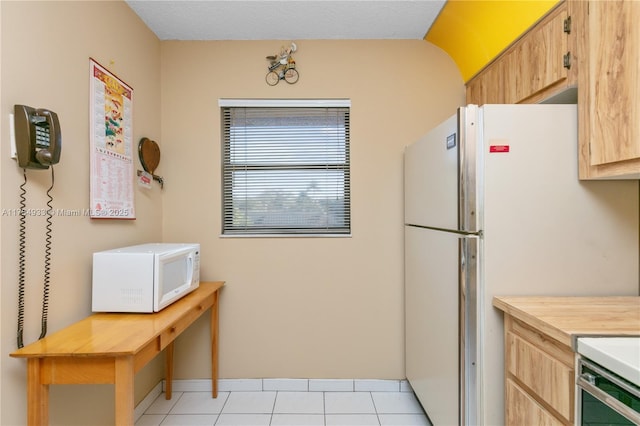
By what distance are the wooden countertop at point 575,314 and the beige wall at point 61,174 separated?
1.96m

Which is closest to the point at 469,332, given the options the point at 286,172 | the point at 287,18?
the point at 286,172

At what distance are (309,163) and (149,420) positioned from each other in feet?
6.74

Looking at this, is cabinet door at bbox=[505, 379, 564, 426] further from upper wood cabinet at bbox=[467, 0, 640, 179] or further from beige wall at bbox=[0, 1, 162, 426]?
Answer: beige wall at bbox=[0, 1, 162, 426]

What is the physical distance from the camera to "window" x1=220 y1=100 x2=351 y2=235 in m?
2.58

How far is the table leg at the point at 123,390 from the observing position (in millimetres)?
→ 1227

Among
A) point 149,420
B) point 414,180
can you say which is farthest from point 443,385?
point 149,420

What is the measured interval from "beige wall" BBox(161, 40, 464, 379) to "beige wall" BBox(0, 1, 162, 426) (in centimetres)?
49

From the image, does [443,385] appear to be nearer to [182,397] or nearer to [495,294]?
[495,294]

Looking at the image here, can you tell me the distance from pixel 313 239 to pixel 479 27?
5.78 feet

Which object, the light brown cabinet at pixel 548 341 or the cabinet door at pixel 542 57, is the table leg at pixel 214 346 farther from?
the cabinet door at pixel 542 57

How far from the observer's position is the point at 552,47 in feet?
5.13

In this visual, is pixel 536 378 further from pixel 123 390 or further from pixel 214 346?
pixel 214 346

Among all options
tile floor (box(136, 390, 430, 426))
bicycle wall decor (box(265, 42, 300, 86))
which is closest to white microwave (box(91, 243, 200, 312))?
tile floor (box(136, 390, 430, 426))

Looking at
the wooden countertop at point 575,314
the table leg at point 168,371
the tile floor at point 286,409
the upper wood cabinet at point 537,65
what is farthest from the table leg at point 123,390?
the upper wood cabinet at point 537,65
